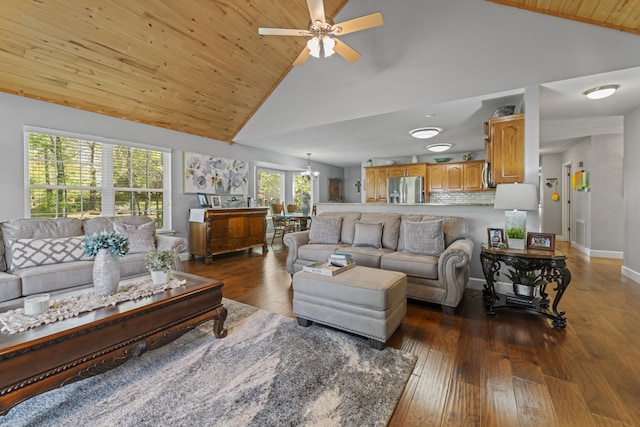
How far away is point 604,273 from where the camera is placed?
413cm

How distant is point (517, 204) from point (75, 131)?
5666 mm

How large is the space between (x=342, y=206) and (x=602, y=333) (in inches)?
129

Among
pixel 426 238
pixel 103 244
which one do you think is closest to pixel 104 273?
pixel 103 244

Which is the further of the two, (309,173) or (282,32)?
(309,173)

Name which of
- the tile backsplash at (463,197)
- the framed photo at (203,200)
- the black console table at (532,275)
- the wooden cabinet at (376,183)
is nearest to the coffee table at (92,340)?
the black console table at (532,275)

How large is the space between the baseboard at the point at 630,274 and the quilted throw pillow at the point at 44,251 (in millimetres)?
6787

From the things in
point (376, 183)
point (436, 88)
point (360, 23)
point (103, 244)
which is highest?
point (360, 23)

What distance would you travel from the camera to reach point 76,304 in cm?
175

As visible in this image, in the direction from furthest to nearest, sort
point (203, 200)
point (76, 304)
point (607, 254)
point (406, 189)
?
point (406, 189)
point (203, 200)
point (607, 254)
point (76, 304)

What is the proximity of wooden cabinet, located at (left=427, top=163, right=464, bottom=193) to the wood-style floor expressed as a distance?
11.8 feet

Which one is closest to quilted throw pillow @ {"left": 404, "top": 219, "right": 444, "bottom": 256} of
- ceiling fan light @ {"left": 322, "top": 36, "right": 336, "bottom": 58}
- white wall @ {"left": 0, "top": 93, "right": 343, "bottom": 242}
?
ceiling fan light @ {"left": 322, "top": 36, "right": 336, "bottom": 58}

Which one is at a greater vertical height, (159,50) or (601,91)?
(159,50)

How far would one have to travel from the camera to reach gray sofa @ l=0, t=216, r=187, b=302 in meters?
2.47

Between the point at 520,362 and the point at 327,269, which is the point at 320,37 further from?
the point at 520,362
